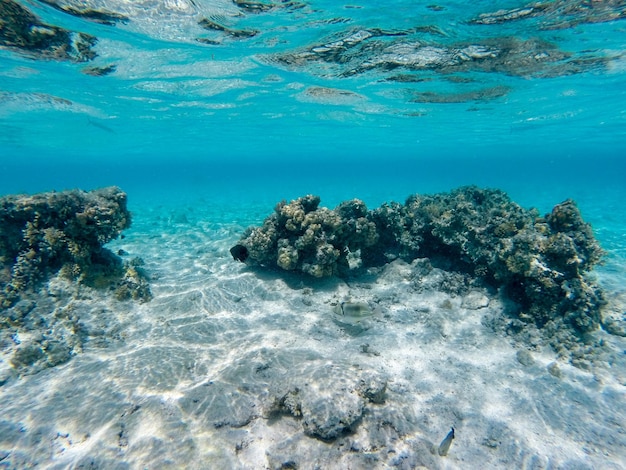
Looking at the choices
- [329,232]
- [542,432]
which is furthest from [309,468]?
[329,232]

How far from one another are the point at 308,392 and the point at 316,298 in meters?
4.14

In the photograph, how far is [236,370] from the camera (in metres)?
5.94

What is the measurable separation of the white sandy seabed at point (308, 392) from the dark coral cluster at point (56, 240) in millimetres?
573

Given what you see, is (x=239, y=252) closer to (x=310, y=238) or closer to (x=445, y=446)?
(x=310, y=238)

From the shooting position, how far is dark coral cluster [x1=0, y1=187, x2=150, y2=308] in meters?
8.19

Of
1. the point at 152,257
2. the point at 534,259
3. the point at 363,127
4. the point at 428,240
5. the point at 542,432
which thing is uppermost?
the point at 363,127

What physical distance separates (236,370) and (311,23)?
13.2 metres

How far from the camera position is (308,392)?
4809 mm

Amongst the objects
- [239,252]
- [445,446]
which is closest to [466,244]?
[445,446]

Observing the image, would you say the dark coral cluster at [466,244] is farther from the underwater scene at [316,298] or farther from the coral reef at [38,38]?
the coral reef at [38,38]

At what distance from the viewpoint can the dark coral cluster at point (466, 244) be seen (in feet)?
23.9

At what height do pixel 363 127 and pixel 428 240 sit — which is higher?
pixel 363 127

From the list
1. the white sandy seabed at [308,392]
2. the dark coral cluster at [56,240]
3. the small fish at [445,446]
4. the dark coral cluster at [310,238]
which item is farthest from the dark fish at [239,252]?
the small fish at [445,446]

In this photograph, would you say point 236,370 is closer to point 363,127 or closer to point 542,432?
point 542,432
